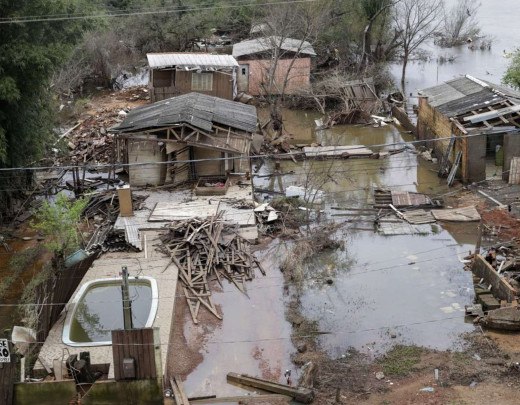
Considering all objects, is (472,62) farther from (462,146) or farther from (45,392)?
(45,392)

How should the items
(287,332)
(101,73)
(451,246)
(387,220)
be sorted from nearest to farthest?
(287,332), (451,246), (387,220), (101,73)

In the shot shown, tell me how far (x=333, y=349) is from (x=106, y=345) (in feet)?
17.3

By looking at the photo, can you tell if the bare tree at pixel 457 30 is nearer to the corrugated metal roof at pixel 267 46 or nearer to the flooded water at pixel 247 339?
the corrugated metal roof at pixel 267 46

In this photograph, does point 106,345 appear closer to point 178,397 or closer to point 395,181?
point 178,397

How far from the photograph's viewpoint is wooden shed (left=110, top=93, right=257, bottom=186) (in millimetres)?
24656

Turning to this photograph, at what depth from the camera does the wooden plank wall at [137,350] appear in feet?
42.3

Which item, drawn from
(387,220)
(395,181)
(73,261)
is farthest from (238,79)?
(73,261)

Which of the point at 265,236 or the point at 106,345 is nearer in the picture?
the point at 106,345

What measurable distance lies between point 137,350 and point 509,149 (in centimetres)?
1751

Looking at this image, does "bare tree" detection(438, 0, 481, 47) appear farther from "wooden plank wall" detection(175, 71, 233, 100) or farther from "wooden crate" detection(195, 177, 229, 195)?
"wooden crate" detection(195, 177, 229, 195)

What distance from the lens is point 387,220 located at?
75.1 feet

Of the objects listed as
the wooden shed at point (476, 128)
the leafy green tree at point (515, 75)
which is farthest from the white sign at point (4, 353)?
the leafy green tree at point (515, 75)

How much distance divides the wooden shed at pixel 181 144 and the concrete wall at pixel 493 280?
9.12 meters

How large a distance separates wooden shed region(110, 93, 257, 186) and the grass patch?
10549mm
